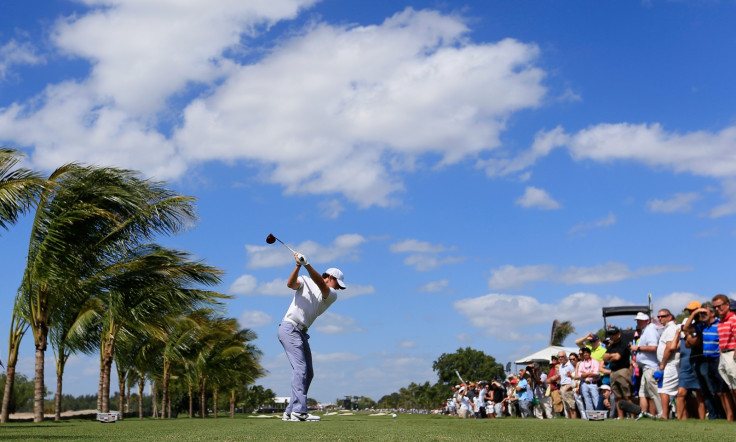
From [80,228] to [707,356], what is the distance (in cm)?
1260

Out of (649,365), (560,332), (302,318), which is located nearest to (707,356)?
(649,365)

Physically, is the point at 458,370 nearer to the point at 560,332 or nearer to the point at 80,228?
the point at 560,332

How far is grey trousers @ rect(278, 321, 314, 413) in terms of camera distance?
8.88 m

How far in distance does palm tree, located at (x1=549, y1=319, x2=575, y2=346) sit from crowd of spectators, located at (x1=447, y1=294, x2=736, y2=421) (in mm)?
41644

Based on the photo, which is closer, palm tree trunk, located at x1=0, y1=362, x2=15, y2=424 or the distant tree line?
palm tree trunk, located at x1=0, y1=362, x2=15, y2=424

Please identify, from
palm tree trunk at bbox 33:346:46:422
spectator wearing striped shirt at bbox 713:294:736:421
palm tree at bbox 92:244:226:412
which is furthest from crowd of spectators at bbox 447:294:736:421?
palm tree trunk at bbox 33:346:46:422

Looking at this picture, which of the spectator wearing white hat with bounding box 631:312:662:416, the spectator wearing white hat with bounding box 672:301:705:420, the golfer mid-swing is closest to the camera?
the golfer mid-swing

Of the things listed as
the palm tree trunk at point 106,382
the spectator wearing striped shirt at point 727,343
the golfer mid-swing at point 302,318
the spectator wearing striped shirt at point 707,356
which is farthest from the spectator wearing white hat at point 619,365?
the palm tree trunk at point 106,382

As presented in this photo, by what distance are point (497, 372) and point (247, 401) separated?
34.5 meters

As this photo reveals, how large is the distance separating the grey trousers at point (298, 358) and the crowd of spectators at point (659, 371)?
530cm

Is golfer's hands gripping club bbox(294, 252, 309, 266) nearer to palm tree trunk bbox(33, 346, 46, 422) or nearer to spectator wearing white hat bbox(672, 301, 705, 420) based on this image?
spectator wearing white hat bbox(672, 301, 705, 420)

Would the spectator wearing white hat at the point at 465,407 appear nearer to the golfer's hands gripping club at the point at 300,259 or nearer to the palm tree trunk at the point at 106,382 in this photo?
the palm tree trunk at the point at 106,382

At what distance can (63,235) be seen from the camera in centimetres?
1483

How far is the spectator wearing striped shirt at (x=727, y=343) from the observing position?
9.55m
